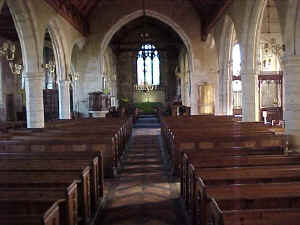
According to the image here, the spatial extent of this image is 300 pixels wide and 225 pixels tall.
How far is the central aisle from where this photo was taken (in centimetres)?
430

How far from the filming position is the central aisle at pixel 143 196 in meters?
4.30

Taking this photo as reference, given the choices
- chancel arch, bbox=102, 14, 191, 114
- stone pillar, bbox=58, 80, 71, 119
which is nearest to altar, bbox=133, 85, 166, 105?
chancel arch, bbox=102, 14, 191, 114

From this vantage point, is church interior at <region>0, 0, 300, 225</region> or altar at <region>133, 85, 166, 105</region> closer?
church interior at <region>0, 0, 300, 225</region>

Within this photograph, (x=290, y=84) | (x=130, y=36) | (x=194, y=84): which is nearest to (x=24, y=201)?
(x=290, y=84)

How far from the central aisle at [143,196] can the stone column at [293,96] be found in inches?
116

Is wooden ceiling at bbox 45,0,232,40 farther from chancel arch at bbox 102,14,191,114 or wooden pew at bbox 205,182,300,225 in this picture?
chancel arch at bbox 102,14,191,114

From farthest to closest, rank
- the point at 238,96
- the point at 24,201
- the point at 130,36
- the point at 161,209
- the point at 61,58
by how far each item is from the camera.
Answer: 1. the point at 130,36
2. the point at 238,96
3. the point at 61,58
4. the point at 161,209
5. the point at 24,201

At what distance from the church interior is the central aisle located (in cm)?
2

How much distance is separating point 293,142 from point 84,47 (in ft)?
47.7

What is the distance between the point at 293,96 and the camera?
7.16m

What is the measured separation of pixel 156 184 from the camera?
607 cm

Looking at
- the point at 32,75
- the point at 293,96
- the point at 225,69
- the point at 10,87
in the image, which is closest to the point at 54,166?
the point at 293,96

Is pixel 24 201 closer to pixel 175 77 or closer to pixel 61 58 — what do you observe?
pixel 61 58

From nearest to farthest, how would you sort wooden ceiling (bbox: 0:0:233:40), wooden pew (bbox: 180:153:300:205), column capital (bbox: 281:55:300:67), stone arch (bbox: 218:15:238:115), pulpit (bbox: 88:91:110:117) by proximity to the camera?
wooden pew (bbox: 180:153:300:205)
column capital (bbox: 281:55:300:67)
wooden ceiling (bbox: 0:0:233:40)
stone arch (bbox: 218:15:238:115)
pulpit (bbox: 88:91:110:117)
